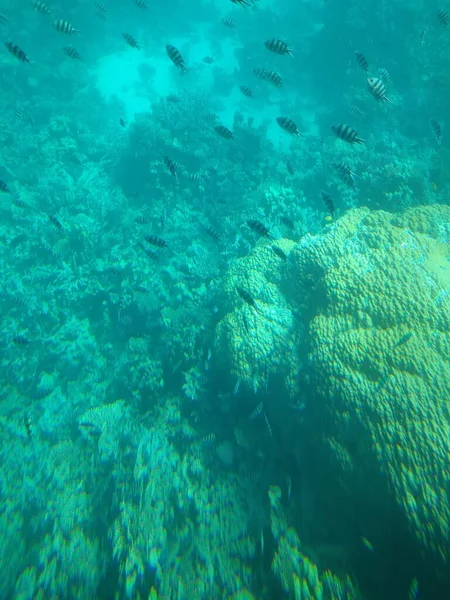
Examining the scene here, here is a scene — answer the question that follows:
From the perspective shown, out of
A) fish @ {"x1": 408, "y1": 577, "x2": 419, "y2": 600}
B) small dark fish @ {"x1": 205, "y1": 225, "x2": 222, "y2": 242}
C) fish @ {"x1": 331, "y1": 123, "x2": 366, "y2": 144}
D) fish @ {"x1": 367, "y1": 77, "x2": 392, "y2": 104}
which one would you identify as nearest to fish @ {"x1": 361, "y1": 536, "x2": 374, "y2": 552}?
fish @ {"x1": 408, "y1": 577, "x2": 419, "y2": 600}

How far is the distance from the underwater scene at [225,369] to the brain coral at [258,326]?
4cm

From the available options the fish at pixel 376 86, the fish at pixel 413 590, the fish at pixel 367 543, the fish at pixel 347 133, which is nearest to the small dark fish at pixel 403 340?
the fish at pixel 367 543

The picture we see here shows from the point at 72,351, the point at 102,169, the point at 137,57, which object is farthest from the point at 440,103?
the point at 137,57

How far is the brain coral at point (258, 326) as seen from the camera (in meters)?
5.15

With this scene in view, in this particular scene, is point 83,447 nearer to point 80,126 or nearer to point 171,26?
point 80,126

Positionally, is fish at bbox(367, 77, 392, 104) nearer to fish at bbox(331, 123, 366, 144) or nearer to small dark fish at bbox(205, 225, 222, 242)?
fish at bbox(331, 123, 366, 144)

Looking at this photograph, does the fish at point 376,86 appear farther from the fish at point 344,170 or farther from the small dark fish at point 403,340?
the small dark fish at point 403,340

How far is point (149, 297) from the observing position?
7438mm

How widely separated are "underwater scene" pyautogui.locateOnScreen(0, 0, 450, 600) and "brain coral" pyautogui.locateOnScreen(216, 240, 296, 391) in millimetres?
36

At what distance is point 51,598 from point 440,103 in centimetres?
1772

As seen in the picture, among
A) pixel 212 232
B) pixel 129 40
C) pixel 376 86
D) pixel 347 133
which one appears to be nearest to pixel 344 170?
pixel 347 133

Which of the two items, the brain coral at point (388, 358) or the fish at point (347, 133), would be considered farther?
the fish at point (347, 133)

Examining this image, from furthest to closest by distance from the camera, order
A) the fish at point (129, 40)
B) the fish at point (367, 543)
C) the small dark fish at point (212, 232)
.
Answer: the fish at point (129, 40) < the small dark fish at point (212, 232) < the fish at point (367, 543)

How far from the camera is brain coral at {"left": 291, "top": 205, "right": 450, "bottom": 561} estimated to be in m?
3.39
